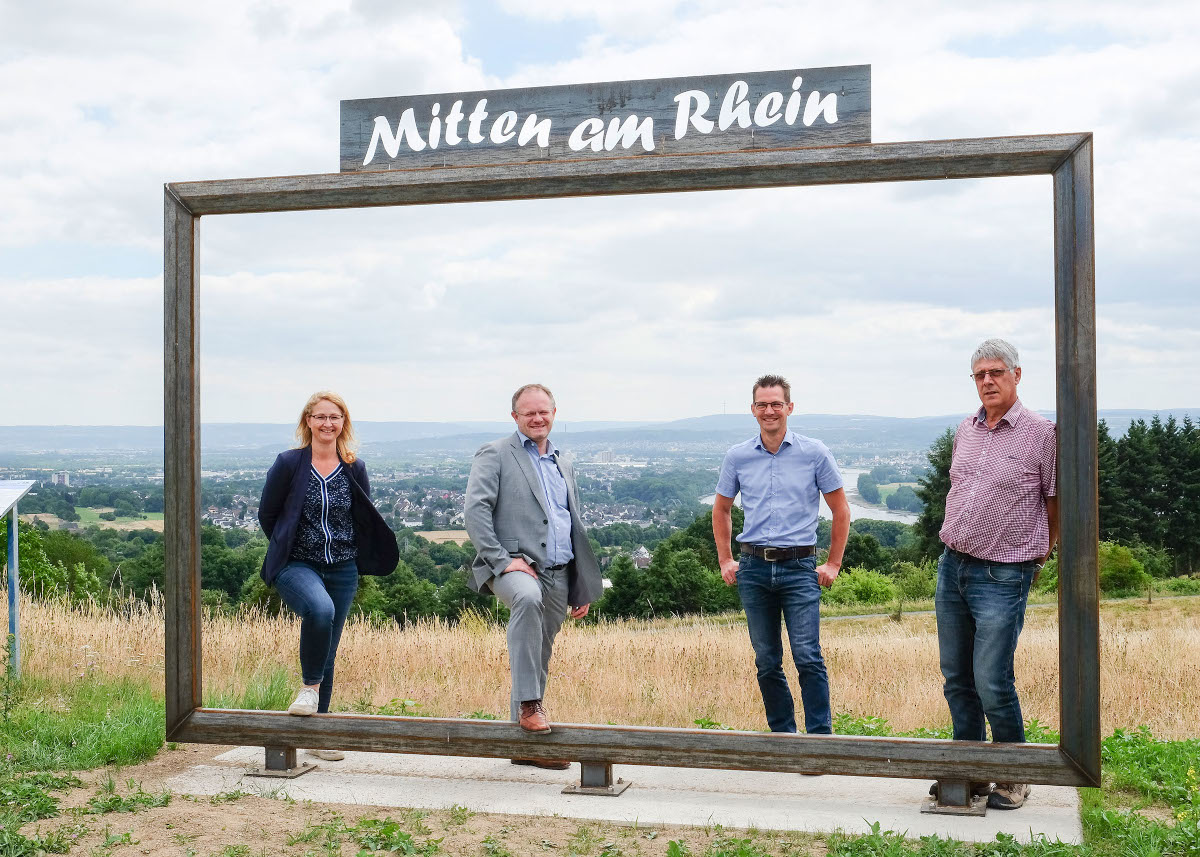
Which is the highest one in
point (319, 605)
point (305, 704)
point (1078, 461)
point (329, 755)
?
point (1078, 461)

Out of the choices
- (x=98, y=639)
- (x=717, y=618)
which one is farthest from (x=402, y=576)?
(x=98, y=639)

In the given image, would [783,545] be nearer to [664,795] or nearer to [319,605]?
[664,795]

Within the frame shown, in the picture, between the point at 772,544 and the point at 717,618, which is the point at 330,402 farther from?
the point at 717,618

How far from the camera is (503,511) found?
17.5 feet

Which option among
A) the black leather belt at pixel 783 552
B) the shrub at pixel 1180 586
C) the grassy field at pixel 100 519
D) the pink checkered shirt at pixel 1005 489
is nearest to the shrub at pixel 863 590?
the shrub at pixel 1180 586

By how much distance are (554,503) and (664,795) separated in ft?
4.83

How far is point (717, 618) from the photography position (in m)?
16.8

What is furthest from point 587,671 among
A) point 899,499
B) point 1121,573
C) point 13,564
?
point 1121,573

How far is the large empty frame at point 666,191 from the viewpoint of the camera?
4.64 m

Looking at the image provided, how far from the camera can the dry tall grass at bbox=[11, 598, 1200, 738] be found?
24.8 ft

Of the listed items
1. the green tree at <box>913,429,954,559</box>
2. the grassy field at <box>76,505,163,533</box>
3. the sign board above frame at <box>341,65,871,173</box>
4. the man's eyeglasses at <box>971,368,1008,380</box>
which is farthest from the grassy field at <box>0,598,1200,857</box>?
the green tree at <box>913,429,954,559</box>

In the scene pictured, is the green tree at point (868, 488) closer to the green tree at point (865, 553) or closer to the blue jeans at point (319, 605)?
the blue jeans at point (319, 605)

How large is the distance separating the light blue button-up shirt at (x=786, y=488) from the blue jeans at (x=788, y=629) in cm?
13

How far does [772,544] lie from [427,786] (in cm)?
204
